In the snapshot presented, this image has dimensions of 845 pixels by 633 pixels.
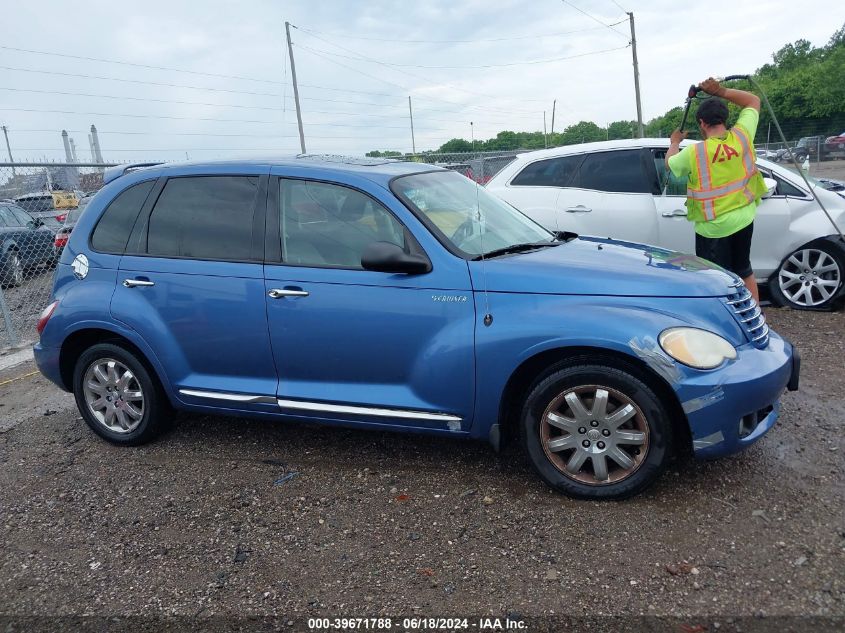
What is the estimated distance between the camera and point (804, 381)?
4.93 m

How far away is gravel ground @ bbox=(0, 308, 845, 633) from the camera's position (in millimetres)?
2771

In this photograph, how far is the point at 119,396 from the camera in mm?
4488

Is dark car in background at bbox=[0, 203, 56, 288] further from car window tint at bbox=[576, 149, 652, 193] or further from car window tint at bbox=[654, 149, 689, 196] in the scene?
car window tint at bbox=[654, 149, 689, 196]

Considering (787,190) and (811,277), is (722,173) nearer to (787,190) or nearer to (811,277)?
(787,190)

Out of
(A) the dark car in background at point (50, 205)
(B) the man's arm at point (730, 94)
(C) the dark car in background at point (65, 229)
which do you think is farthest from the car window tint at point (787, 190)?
(A) the dark car in background at point (50, 205)

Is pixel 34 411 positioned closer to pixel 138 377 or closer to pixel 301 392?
pixel 138 377

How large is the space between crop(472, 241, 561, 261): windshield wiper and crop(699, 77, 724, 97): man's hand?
2103mm

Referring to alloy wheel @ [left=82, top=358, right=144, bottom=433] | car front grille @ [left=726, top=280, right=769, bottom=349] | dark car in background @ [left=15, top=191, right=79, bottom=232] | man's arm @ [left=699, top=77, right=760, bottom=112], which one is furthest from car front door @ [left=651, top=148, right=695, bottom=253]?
dark car in background @ [left=15, top=191, right=79, bottom=232]

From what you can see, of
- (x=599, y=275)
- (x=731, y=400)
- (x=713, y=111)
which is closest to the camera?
(x=731, y=400)

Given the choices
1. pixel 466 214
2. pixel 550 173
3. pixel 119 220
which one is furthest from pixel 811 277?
pixel 119 220

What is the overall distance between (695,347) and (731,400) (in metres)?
0.29

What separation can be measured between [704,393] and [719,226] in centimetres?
251

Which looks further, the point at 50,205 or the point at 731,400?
the point at 50,205

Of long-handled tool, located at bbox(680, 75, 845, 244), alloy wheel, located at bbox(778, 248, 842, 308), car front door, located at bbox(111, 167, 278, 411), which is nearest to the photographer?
car front door, located at bbox(111, 167, 278, 411)
